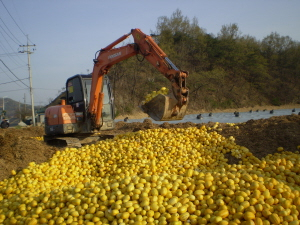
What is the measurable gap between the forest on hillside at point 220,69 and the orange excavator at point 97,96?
2033cm

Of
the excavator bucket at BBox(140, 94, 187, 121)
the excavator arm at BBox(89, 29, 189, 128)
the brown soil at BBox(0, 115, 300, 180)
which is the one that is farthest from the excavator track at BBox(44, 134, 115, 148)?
the excavator bucket at BBox(140, 94, 187, 121)

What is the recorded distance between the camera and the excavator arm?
235 inches

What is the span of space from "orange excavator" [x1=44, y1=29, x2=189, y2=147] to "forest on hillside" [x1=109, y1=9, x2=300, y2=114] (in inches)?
800

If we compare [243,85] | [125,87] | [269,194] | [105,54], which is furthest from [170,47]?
[269,194]

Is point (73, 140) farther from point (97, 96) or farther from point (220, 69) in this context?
point (220, 69)

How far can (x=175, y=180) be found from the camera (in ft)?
12.7

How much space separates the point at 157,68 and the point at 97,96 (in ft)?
8.84

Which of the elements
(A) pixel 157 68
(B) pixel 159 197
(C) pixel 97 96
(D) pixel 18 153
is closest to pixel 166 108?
(A) pixel 157 68

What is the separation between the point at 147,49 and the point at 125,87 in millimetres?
25484

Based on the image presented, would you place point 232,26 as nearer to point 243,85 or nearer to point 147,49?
point 243,85

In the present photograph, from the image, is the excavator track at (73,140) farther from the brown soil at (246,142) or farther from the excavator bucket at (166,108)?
the excavator bucket at (166,108)

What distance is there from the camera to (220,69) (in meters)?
39.0

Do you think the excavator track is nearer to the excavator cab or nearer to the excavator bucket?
the excavator cab

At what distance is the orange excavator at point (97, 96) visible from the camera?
684 centimetres
